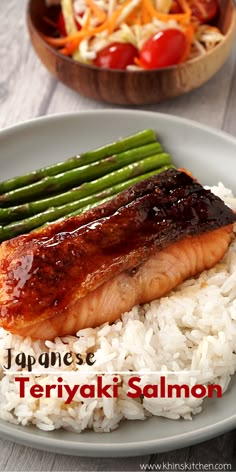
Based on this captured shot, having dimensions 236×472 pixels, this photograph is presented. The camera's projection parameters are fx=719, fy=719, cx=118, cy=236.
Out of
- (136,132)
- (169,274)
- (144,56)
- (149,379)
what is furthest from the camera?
(144,56)

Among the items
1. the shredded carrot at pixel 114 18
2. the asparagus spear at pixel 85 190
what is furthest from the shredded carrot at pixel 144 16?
the asparagus spear at pixel 85 190

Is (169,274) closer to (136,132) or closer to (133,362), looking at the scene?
(133,362)

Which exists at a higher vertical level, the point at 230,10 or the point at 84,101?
the point at 230,10

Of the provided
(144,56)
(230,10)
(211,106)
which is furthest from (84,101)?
(230,10)

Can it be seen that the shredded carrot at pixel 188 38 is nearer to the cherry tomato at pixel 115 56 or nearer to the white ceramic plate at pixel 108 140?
the cherry tomato at pixel 115 56

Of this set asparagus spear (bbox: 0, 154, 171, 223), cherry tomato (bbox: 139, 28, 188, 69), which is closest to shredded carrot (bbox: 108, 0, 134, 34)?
cherry tomato (bbox: 139, 28, 188, 69)

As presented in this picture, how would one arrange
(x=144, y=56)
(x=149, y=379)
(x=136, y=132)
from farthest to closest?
(x=144, y=56) → (x=136, y=132) → (x=149, y=379)

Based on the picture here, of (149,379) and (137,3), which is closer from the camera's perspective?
(149,379)

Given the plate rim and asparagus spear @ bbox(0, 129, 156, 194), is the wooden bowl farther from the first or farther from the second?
asparagus spear @ bbox(0, 129, 156, 194)
